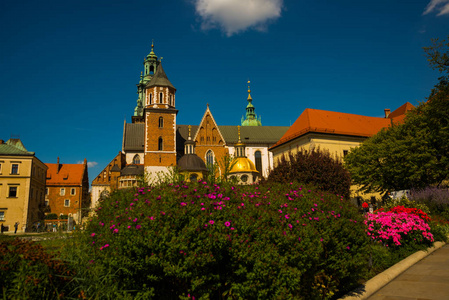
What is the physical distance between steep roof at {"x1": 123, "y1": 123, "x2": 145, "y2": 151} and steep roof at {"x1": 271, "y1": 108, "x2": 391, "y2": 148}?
79.2 feet

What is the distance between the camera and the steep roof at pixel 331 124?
40.3 metres

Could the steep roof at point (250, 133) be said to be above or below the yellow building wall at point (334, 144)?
above

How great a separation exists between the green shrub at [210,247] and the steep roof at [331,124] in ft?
113

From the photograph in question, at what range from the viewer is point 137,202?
218 inches

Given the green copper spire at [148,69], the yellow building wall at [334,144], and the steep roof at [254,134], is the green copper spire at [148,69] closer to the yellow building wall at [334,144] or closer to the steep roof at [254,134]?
the steep roof at [254,134]

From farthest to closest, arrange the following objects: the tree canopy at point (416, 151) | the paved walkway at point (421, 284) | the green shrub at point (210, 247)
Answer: the tree canopy at point (416, 151) < the paved walkway at point (421, 284) < the green shrub at point (210, 247)

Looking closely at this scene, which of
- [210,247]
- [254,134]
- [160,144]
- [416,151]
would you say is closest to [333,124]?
[416,151]

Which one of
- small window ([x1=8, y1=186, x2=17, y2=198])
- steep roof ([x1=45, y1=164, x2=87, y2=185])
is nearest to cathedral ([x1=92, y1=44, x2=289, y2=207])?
steep roof ([x1=45, y1=164, x2=87, y2=185])

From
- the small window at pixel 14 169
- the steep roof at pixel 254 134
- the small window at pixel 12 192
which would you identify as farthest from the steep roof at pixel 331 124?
the small window at pixel 12 192

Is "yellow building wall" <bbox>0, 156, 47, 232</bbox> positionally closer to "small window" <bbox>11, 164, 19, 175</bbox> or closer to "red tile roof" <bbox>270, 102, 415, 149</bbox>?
"small window" <bbox>11, 164, 19, 175</bbox>

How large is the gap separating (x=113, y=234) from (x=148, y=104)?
4463 cm

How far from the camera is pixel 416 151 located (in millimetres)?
27078

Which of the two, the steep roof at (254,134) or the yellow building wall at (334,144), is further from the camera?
the steep roof at (254,134)

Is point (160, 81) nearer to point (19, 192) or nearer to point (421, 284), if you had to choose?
point (19, 192)
